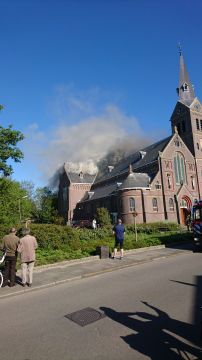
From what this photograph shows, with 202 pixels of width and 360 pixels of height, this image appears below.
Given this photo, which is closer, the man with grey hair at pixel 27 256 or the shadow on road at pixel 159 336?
the shadow on road at pixel 159 336

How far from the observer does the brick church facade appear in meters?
51.3

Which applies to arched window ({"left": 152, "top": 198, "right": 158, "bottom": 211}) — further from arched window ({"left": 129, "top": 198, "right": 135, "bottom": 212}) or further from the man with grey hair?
the man with grey hair

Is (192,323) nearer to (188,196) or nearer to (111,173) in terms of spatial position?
(188,196)

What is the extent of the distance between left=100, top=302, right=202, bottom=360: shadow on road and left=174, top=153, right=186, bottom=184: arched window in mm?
50149

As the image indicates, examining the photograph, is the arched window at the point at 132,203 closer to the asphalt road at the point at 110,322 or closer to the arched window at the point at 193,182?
the arched window at the point at 193,182

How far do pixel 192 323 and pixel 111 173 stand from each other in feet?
210

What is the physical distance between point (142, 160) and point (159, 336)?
55.8 metres

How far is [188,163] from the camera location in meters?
58.7

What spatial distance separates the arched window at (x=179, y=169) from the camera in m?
56.1

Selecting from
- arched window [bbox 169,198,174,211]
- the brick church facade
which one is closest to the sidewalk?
the brick church facade

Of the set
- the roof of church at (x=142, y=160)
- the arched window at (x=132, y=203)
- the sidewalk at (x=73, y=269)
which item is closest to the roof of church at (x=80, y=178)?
the roof of church at (x=142, y=160)

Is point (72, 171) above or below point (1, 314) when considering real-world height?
above

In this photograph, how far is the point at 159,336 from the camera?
5840 mm

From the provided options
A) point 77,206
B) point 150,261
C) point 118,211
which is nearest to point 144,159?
point 118,211
